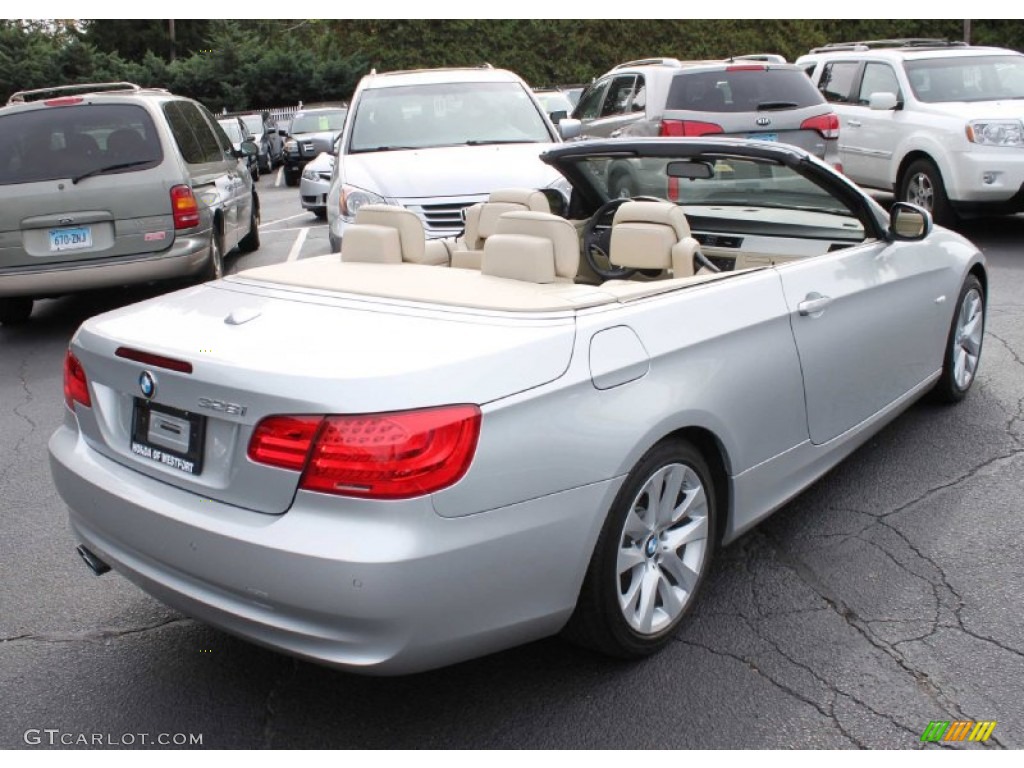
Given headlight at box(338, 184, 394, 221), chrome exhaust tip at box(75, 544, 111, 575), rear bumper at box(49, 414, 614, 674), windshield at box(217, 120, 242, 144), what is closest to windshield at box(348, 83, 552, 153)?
headlight at box(338, 184, 394, 221)

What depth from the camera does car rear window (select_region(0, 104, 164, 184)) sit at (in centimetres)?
773

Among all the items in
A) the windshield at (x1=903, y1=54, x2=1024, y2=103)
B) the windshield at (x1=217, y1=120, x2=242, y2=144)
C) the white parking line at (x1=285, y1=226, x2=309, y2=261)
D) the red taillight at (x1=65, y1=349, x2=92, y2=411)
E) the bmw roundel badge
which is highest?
the windshield at (x1=903, y1=54, x2=1024, y2=103)

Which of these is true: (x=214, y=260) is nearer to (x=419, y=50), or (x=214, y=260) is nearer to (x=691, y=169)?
(x=691, y=169)

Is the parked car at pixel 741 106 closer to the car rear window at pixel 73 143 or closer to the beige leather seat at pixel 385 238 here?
the car rear window at pixel 73 143

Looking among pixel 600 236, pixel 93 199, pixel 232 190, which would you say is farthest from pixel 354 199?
pixel 600 236

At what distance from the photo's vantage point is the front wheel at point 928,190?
10.1 meters

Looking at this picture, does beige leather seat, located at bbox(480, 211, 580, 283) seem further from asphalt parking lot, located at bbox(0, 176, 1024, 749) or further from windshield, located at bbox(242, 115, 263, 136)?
windshield, located at bbox(242, 115, 263, 136)

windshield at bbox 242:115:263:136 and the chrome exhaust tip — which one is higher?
the chrome exhaust tip

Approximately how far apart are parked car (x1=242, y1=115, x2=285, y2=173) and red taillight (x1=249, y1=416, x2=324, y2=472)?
22.0 m

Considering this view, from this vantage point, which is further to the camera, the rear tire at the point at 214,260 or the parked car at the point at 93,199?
the rear tire at the point at 214,260

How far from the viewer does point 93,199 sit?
25.2ft

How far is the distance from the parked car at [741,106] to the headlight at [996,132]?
1.28 meters

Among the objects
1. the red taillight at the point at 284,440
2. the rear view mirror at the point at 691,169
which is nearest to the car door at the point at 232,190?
the rear view mirror at the point at 691,169
